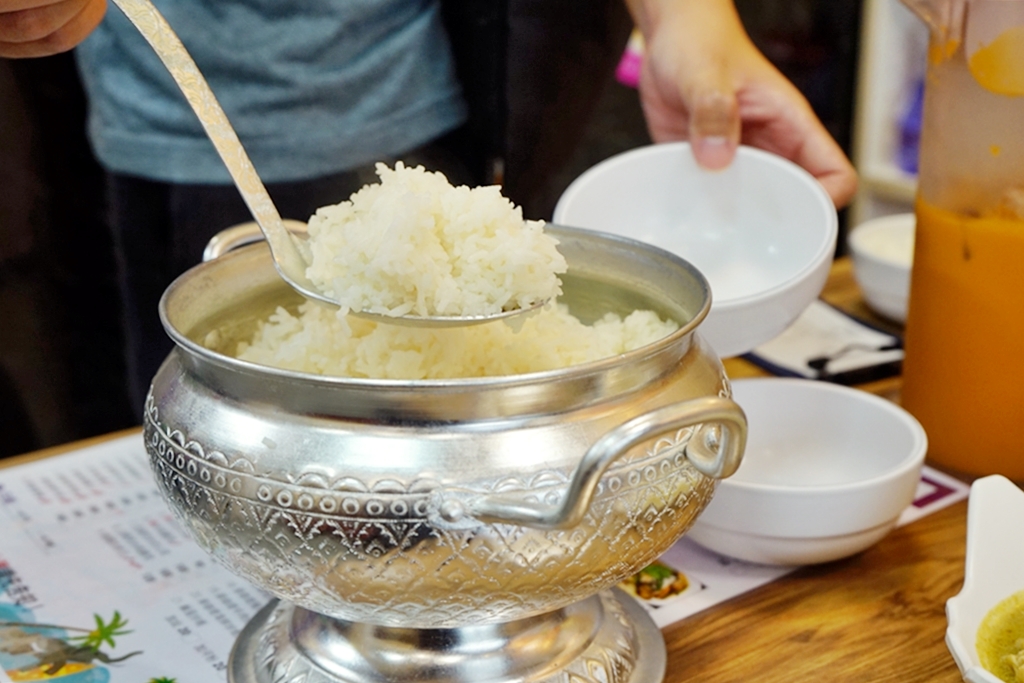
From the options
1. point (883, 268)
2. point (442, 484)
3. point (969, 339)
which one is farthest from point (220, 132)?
point (883, 268)

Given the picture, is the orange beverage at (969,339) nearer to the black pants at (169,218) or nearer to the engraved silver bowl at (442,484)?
the engraved silver bowl at (442,484)

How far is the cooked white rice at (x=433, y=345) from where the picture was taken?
0.78 m

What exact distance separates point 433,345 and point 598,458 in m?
0.22

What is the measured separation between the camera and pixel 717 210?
1295mm

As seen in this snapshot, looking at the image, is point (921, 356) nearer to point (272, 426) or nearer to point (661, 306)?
point (661, 306)

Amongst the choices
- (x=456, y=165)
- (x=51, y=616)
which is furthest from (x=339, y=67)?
(x=51, y=616)

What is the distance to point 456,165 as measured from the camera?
1.71 meters

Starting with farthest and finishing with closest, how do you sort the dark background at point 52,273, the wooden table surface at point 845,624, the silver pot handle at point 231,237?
1. the dark background at point 52,273
2. the silver pot handle at point 231,237
3. the wooden table surface at point 845,624

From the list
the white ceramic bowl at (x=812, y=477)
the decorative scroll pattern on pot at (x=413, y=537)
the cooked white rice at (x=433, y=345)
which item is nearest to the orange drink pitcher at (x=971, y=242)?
the white ceramic bowl at (x=812, y=477)

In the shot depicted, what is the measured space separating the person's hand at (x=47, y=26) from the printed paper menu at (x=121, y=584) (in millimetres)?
501

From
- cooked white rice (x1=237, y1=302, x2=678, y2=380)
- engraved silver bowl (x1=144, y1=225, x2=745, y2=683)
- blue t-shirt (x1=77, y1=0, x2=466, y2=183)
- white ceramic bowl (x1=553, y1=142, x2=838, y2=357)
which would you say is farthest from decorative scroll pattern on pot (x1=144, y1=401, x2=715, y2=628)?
blue t-shirt (x1=77, y1=0, x2=466, y2=183)

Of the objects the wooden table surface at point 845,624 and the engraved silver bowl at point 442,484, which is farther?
the wooden table surface at point 845,624

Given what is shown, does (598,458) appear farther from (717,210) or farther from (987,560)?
(717,210)

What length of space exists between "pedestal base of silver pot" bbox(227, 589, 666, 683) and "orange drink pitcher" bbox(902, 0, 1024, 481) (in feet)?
1.68
